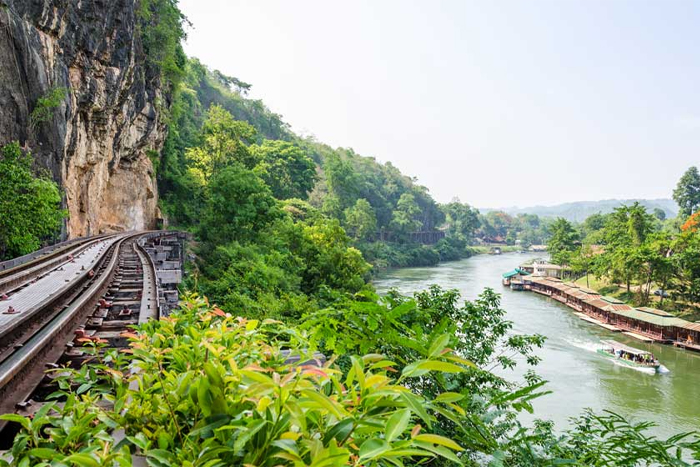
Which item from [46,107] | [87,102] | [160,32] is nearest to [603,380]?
[46,107]

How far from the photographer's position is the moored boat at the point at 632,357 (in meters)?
19.0

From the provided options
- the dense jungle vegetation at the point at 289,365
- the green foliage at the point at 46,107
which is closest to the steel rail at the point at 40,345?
the dense jungle vegetation at the point at 289,365

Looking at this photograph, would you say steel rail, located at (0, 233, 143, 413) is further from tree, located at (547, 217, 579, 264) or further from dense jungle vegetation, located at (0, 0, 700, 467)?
tree, located at (547, 217, 579, 264)

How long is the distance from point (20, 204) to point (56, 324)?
9882 millimetres

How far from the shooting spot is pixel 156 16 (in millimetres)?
24422

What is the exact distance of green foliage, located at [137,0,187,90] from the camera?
22.5 metres

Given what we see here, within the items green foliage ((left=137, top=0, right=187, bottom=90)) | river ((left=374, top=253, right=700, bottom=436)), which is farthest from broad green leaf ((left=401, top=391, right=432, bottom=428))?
green foliage ((left=137, top=0, right=187, bottom=90))

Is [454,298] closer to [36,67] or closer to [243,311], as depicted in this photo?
[243,311]

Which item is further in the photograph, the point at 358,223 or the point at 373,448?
the point at 358,223

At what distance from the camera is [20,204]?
1109 centimetres

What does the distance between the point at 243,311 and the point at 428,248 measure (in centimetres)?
5194

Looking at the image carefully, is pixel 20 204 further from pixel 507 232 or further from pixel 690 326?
pixel 507 232

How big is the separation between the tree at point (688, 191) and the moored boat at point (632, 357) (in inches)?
1877

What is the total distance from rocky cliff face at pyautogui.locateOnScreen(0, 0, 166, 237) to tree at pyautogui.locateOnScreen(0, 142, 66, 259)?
0.74m
